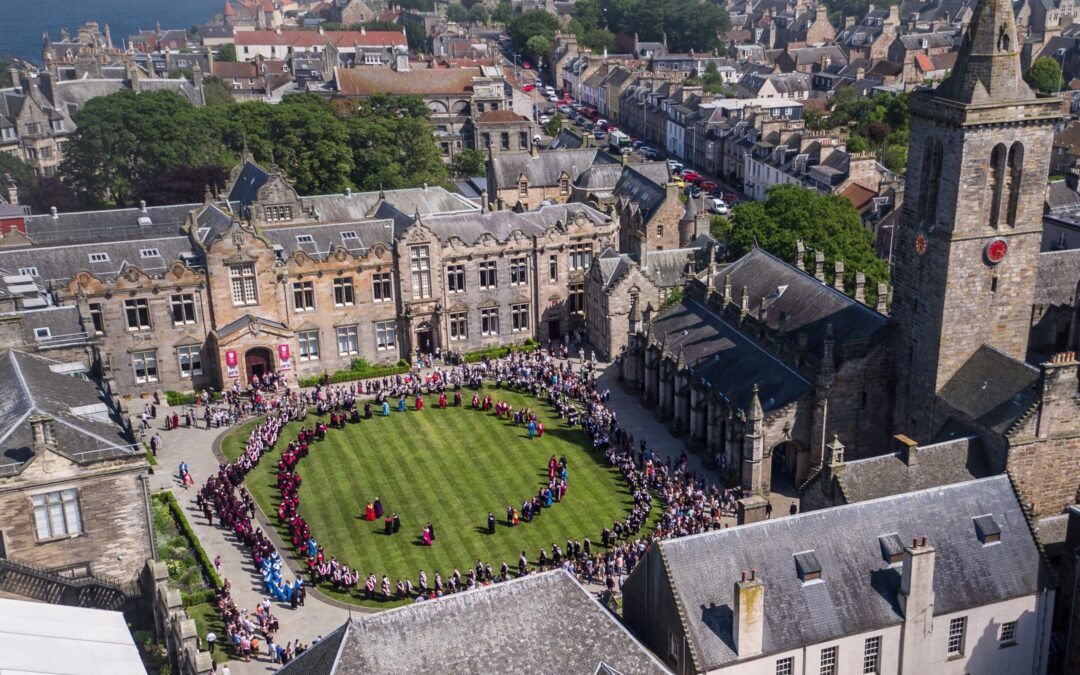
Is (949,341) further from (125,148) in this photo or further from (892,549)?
(125,148)

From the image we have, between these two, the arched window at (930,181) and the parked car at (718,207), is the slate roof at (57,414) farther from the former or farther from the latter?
the parked car at (718,207)

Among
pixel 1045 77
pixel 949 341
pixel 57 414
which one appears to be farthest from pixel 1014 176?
pixel 1045 77

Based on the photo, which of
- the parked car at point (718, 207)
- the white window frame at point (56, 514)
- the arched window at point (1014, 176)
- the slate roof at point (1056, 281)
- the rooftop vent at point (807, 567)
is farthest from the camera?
the parked car at point (718, 207)

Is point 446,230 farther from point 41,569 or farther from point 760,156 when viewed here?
point 760,156

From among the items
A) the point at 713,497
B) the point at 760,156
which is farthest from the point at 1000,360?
the point at 760,156

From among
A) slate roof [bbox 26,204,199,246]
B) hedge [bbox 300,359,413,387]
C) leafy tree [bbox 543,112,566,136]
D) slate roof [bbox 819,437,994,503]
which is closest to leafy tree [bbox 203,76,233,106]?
leafy tree [bbox 543,112,566,136]

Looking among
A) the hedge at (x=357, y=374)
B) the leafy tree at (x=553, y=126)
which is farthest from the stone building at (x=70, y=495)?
the leafy tree at (x=553, y=126)

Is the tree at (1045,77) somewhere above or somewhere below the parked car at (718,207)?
above

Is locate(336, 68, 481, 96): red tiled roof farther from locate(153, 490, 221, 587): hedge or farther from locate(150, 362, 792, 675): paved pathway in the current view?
locate(153, 490, 221, 587): hedge

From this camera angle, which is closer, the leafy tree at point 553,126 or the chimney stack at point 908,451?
the chimney stack at point 908,451

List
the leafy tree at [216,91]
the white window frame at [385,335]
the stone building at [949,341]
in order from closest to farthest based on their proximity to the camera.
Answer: the stone building at [949,341]
the white window frame at [385,335]
the leafy tree at [216,91]
